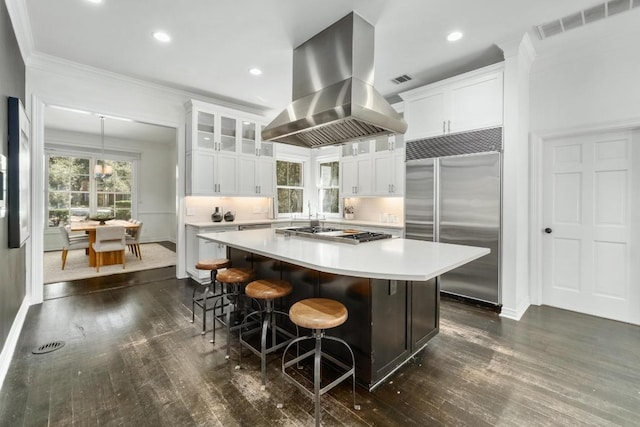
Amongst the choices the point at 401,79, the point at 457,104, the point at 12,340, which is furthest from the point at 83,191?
the point at 457,104

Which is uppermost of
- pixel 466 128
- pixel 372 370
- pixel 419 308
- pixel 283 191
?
pixel 466 128

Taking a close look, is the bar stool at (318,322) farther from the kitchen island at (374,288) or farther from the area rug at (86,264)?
the area rug at (86,264)

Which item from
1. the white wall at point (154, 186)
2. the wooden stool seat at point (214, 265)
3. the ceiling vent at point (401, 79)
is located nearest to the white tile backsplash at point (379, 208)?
the ceiling vent at point (401, 79)

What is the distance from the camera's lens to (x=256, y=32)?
3113mm

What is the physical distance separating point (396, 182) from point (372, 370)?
333cm

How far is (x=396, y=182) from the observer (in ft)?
15.8

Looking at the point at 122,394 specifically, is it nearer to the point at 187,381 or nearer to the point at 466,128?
the point at 187,381

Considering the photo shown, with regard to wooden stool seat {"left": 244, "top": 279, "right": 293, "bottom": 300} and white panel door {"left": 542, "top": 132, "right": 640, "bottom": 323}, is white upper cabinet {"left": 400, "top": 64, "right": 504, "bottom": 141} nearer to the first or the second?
white panel door {"left": 542, "top": 132, "right": 640, "bottom": 323}

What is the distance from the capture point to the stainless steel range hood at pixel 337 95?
92.0 inches

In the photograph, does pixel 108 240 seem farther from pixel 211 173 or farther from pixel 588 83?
pixel 588 83

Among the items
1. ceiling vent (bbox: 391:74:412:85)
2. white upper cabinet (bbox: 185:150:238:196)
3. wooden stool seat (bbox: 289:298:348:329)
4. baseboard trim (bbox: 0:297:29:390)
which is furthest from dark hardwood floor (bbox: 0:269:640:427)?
ceiling vent (bbox: 391:74:412:85)

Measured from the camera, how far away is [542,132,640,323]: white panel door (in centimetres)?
321

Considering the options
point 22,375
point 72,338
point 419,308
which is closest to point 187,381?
point 22,375

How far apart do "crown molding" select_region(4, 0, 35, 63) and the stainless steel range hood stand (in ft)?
7.95
